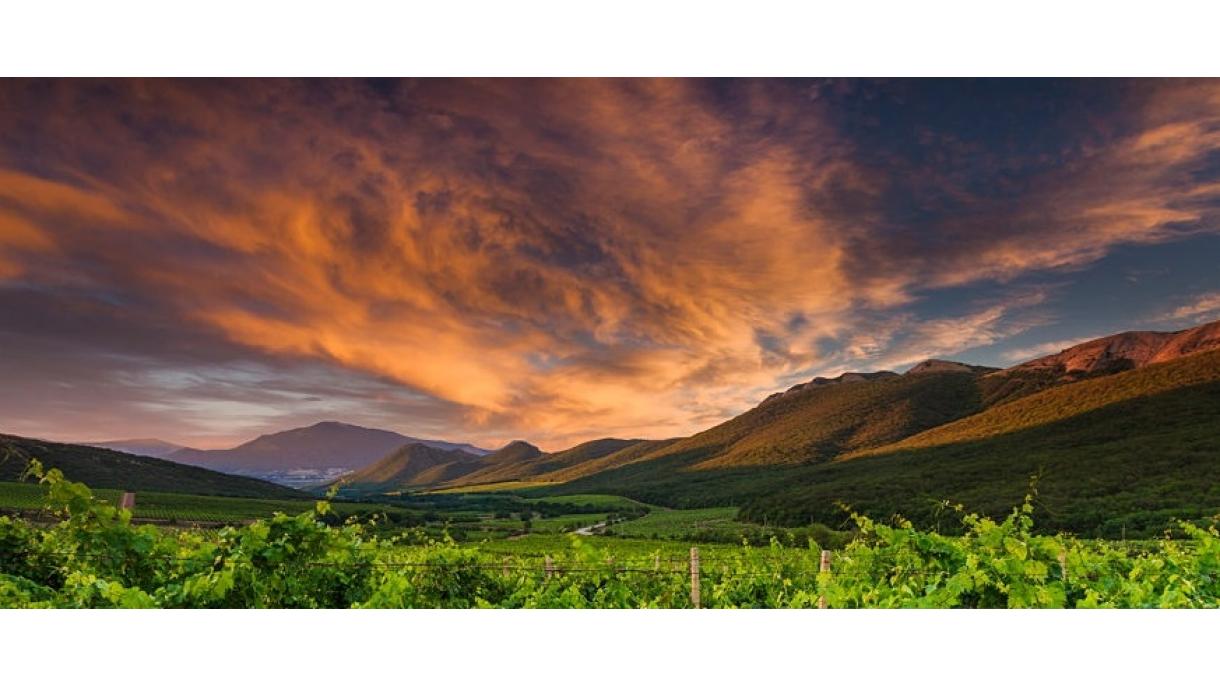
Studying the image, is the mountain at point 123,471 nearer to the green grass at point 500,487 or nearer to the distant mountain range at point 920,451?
the distant mountain range at point 920,451

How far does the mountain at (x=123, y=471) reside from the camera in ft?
17.4

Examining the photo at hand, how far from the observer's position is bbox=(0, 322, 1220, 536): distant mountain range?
5805 mm

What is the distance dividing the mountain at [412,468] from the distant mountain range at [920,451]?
0.05 feet

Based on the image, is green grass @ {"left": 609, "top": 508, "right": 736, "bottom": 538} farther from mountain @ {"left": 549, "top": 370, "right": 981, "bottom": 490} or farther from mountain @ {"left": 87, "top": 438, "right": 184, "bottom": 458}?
mountain @ {"left": 87, "top": 438, "right": 184, "bottom": 458}

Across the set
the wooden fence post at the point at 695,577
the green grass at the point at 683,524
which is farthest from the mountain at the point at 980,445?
the wooden fence post at the point at 695,577

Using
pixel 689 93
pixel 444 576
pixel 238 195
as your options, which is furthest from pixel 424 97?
pixel 444 576

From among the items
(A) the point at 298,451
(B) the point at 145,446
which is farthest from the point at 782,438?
(B) the point at 145,446

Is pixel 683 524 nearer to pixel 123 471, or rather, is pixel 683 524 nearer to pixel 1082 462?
pixel 1082 462

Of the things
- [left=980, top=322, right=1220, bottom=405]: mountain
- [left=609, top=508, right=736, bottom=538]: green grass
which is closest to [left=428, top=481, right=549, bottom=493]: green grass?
[left=609, top=508, right=736, bottom=538]: green grass

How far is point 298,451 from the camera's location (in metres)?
6.07

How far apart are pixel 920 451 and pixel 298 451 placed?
5684 mm
